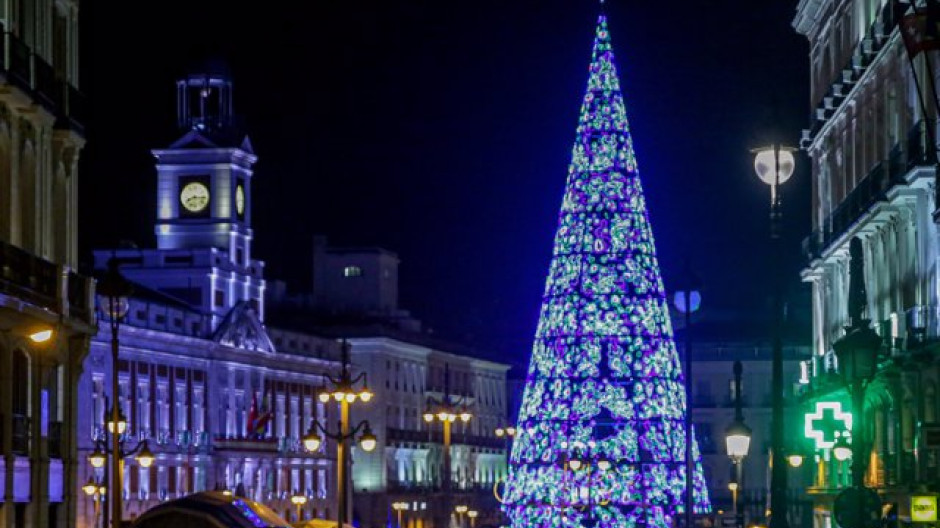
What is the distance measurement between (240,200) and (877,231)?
7484 cm

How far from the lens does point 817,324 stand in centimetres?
8462

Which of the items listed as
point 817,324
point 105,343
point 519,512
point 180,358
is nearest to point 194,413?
point 180,358

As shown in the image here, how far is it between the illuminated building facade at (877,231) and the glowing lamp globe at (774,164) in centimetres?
748

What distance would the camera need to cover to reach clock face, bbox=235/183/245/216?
139 metres

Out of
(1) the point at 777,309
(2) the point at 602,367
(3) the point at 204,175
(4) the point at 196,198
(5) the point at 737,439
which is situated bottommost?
(5) the point at 737,439

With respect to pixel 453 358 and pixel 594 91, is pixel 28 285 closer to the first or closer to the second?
pixel 594 91

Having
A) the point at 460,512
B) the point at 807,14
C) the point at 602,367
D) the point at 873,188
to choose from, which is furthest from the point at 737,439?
the point at 460,512

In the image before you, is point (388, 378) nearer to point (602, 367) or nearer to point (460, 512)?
point (460, 512)

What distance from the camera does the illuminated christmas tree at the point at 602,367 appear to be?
94.8 metres

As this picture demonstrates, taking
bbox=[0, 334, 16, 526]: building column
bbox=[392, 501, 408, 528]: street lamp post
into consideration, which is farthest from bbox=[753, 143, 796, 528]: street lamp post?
bbox=[392, 501, 408, 528]: street lamp post

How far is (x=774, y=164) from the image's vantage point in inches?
1454

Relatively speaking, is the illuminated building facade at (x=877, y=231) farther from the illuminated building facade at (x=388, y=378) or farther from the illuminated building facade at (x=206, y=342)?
the illuminated building facade at (x=388, y=378)

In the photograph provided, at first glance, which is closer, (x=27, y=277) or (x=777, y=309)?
(x=777, y=309)

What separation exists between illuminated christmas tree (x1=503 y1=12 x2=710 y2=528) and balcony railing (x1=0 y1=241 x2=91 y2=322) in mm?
47358
